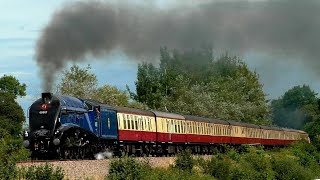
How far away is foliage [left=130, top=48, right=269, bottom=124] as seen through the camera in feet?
229

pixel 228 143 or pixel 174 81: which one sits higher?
pixel 174 81

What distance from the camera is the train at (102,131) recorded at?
1109 inches

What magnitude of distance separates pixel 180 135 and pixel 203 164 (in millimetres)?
9213

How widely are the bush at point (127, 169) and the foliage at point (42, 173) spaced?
332 cm

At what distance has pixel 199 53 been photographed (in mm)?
91312

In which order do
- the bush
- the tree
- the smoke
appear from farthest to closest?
the tree → the smoke → the bush

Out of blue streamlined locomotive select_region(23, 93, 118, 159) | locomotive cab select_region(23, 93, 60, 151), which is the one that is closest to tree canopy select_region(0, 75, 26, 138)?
blue streamlined locomotive select_region(23, 93, 118, 159)

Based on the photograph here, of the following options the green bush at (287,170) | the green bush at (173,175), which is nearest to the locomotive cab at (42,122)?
the green bush at (173,175)

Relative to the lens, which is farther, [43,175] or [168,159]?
[168,159]

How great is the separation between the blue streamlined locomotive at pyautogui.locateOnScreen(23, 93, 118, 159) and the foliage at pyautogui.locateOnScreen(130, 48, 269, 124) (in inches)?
1398

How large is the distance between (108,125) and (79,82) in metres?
30.9

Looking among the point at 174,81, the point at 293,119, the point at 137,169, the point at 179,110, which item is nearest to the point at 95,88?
the point at 179,110

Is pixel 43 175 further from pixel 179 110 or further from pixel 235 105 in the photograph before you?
pixel 235 105

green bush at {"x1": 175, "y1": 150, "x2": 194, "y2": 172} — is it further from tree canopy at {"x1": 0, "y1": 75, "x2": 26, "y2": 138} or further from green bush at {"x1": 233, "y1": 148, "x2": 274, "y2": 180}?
tree canopy at {"x1": 0, "y1": 75, "x2": 26, "y2": 138}
